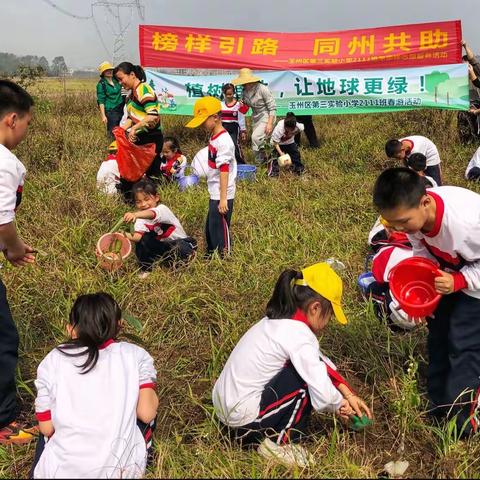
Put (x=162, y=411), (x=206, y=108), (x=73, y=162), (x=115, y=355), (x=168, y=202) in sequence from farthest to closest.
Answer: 1. (x=73, y=162)
2. (x=168, y=202)
3. (x=206, y=108)
4. (x=162, y=411)
5. (x=115, y=355)

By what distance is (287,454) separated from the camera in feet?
6.35

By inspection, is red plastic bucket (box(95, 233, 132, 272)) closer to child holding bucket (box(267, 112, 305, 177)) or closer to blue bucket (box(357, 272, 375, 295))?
blue bucket (box(357, 272, 375, 295))

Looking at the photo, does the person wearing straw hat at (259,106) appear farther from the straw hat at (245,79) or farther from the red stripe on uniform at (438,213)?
the red stripe on uniform at (438,213)

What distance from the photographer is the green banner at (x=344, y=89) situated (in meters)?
7.15

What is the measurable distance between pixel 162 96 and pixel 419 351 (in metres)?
6.74

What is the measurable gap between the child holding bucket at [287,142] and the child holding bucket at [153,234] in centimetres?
281

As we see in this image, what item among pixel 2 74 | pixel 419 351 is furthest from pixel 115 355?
pixel 2 74

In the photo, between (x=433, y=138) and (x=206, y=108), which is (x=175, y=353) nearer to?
(x=206, y=108)

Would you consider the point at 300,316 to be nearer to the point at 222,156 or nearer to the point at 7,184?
the point at 7,184

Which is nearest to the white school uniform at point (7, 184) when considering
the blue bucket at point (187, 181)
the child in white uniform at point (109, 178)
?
the child in white uniform at point (109, 178)

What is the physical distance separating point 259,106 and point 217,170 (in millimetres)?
3449

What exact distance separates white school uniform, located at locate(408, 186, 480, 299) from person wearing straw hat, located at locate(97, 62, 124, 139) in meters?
6.60

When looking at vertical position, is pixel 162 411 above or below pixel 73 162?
below

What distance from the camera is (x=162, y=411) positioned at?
2357 mm
